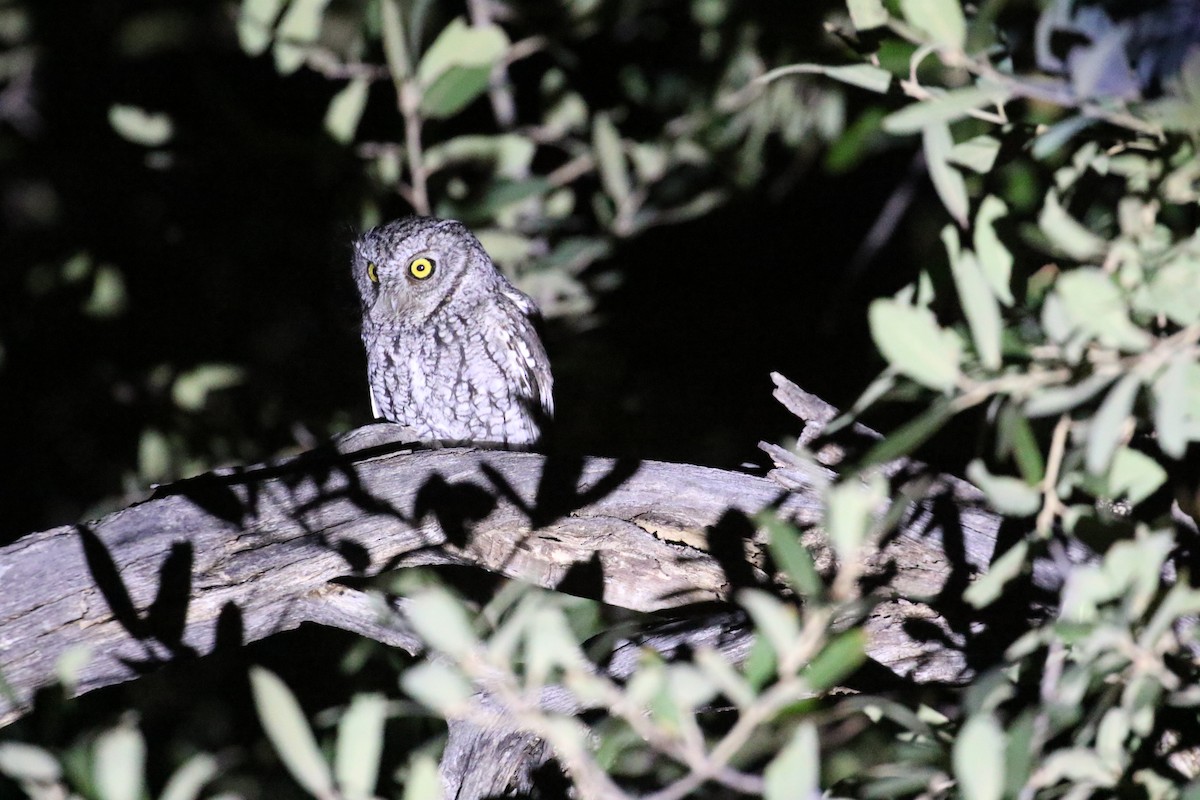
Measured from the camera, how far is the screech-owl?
2.73 metres

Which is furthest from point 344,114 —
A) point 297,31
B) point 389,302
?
point 389,302

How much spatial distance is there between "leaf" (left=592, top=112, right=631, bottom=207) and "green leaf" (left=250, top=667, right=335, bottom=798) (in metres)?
2.07

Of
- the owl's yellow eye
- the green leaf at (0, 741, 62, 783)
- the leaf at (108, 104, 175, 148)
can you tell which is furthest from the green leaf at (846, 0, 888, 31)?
the leaf at (108, 104, 175, 148)

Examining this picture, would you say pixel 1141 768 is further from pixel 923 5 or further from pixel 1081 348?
pixel 923 5

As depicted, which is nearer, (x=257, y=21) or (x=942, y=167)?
(x=942, y=167)

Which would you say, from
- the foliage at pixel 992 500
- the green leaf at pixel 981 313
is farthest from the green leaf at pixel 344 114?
the green leaf at pixel 981 313

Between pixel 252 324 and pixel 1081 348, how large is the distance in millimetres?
2936

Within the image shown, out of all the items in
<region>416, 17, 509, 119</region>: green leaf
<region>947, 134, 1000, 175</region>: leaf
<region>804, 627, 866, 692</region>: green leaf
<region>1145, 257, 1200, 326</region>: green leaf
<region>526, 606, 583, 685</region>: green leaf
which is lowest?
<region>804, 627, 866, 692</region>: green leaf

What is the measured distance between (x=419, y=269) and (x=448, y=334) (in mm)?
212

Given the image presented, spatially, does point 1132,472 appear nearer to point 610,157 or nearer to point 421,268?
point 610,157

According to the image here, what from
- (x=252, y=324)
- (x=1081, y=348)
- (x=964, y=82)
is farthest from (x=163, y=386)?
(x=1081, y=348)

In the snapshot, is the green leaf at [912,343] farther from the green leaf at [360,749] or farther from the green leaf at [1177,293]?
the green leaf at [360,749]

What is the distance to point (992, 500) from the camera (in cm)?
92

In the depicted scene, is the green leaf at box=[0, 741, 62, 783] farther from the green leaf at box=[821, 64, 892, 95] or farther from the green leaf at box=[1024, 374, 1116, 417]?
the green leaf at box=[821, 64, 892, 95]
